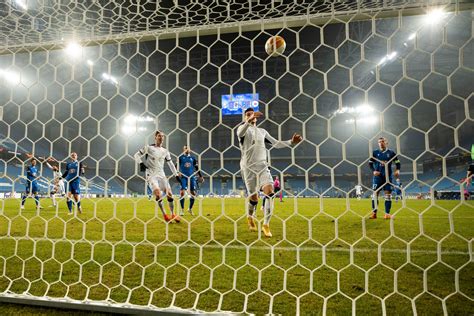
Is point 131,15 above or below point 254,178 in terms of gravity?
above

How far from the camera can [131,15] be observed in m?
3.03

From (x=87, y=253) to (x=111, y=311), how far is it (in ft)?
4.54

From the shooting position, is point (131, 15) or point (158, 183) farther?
point (158, 183)

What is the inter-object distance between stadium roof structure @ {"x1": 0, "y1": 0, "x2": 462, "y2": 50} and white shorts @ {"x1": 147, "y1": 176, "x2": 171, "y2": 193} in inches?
107

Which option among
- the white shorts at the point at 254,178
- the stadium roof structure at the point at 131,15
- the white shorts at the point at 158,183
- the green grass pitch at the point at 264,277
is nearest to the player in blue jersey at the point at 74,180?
the white shorts at the point at 158,183

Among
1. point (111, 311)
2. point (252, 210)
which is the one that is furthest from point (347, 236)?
point (111, 311)

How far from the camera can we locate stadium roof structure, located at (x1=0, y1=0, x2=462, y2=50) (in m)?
2.48

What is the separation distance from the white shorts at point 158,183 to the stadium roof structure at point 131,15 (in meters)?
2.73

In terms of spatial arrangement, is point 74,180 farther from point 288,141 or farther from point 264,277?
point 264,277

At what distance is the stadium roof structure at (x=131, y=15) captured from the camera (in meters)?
2.48

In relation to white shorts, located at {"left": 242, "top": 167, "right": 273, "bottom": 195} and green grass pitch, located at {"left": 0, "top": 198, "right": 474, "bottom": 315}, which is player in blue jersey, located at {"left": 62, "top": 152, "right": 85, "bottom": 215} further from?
white shorts, located at {"left": 242, "top": 167, "right": 273, "bottom": 195}

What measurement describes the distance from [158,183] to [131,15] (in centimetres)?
310

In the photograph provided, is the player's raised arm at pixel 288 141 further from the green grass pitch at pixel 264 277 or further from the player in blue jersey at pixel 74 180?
the player in blue jersey at pixel 74 180

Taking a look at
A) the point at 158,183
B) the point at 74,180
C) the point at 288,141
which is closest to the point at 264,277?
the point at 288,141
